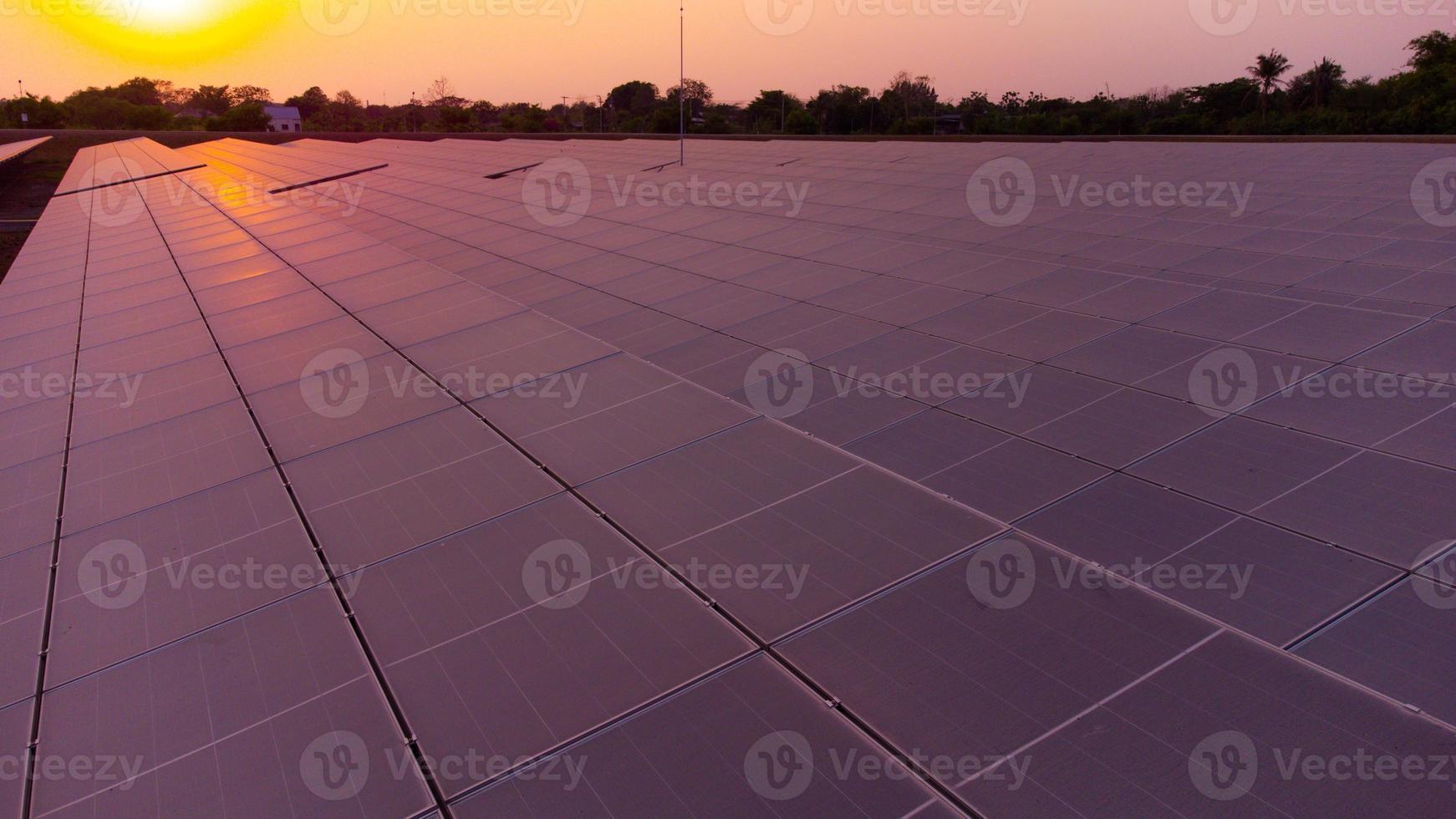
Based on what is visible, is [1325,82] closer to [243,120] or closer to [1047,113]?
[1047,113]

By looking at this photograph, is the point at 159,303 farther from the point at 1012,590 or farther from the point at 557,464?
the point at 1012,590

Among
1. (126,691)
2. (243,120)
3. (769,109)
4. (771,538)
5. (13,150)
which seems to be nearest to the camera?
(126,691)

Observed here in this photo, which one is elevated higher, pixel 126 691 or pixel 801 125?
pixel 801 125

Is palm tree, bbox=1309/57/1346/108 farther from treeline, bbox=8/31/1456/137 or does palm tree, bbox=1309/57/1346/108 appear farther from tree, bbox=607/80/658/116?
tree, bbox=607/80/658/116

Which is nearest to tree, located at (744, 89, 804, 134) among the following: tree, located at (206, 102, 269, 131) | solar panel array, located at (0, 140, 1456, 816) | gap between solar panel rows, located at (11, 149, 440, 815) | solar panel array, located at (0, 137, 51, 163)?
tree, located at (206, 102, 269, 131)

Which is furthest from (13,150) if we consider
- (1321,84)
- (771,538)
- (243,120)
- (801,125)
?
(1321,84)

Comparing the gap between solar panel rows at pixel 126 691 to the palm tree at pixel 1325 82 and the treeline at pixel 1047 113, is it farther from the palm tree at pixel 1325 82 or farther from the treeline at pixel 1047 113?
the palm tree at pixel 1325 82

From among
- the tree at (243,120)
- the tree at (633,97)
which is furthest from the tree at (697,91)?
the tree at (243,120)

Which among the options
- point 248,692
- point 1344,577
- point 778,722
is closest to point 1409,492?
point 1344,577
